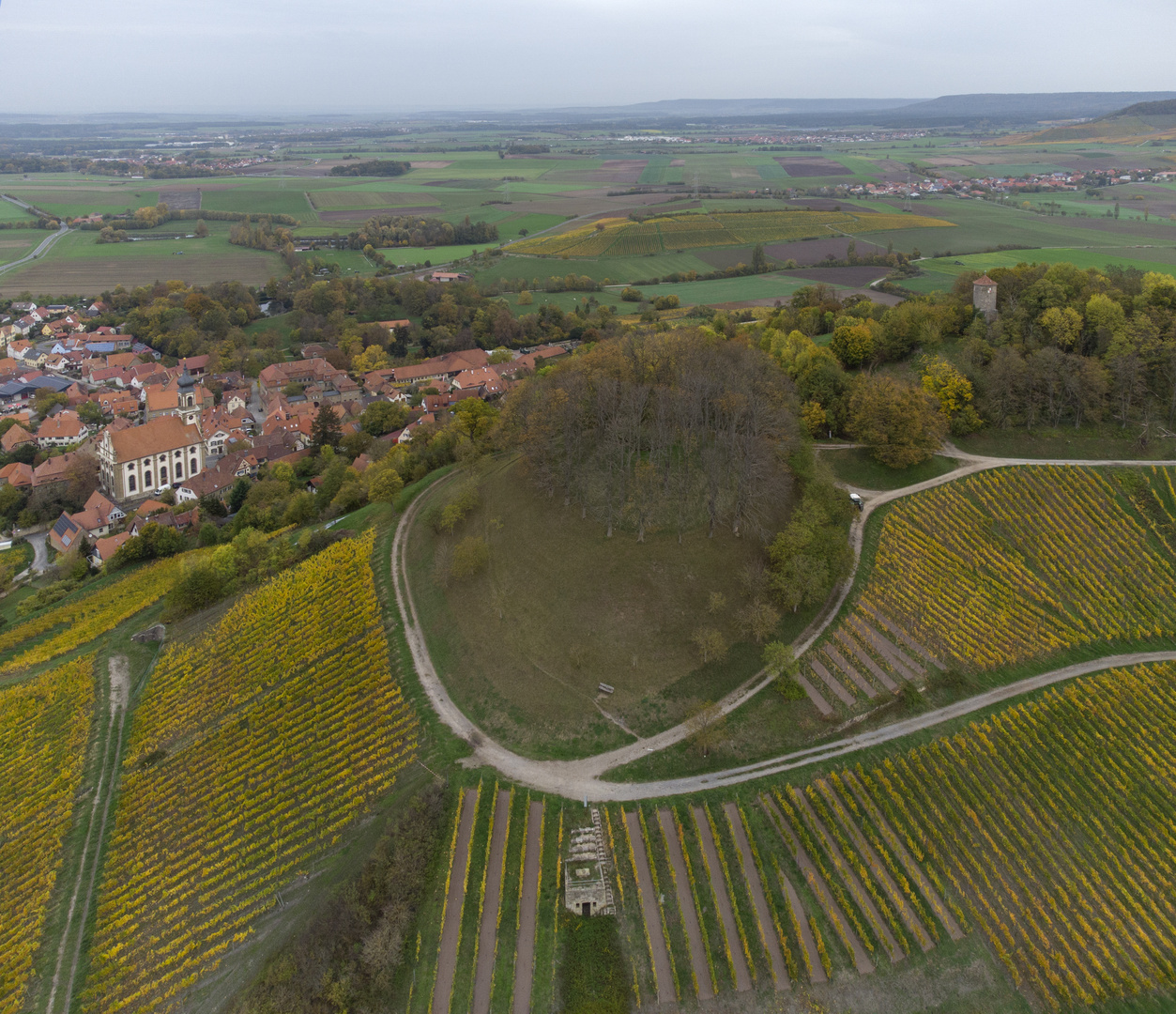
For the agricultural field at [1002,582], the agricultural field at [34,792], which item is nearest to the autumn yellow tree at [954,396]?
the agricultural field at [1002,582]

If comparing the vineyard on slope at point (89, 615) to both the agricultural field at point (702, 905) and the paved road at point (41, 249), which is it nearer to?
the agricultural field at point (702, 905)

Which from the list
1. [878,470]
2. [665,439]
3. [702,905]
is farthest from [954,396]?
[702,905]

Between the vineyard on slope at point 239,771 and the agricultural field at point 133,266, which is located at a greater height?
the agricultural field at point 133,266

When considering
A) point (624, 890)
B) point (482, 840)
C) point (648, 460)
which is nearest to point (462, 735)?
point (482, 840)

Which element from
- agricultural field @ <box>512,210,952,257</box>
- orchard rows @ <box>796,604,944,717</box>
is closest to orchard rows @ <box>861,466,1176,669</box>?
orchard rows @ <box>796,604,944,717</box>

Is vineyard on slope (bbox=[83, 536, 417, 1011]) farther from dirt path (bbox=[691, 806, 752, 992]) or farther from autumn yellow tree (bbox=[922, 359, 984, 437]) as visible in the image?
autumn yellow tree (bbox=[922, 359, 984, 437])

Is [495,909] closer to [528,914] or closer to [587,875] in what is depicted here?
[528,914]
